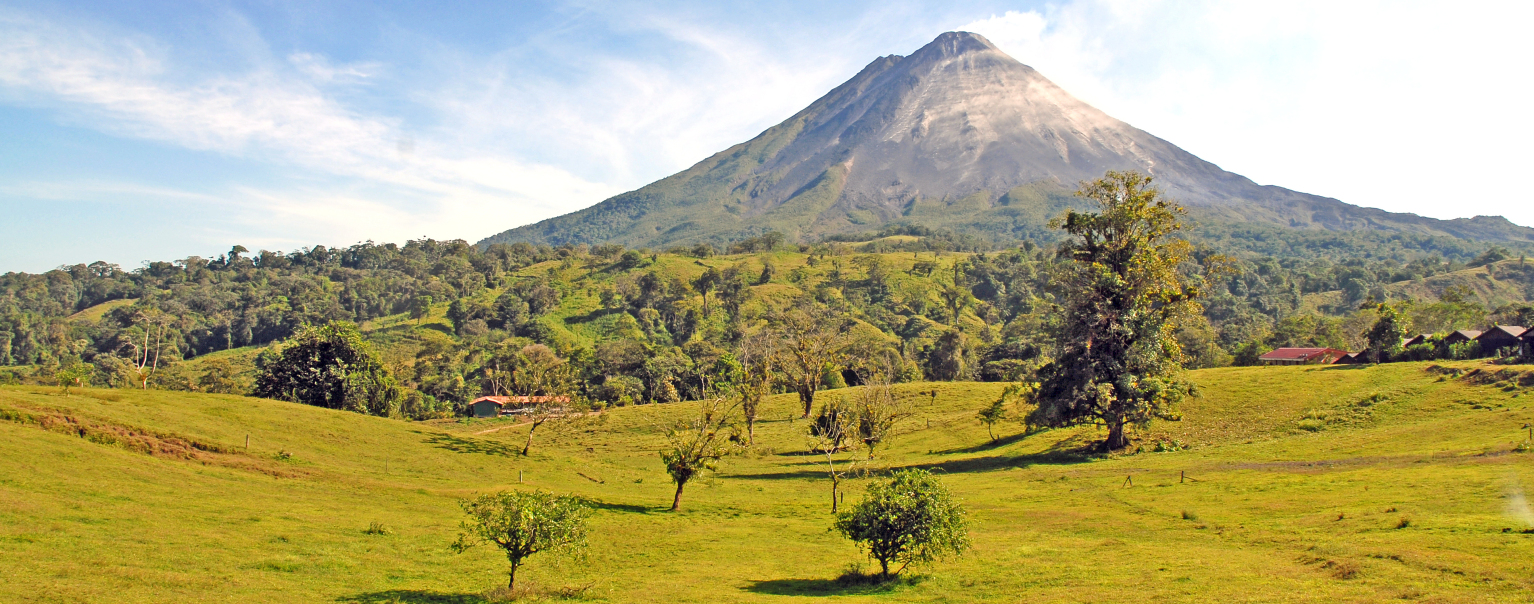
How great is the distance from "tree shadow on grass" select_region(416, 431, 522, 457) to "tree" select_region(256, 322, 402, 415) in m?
17.2

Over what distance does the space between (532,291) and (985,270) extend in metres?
106

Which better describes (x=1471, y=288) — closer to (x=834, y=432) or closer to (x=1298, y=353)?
(x=1298, y=353)

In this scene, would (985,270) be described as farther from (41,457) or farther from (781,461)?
(41,457)

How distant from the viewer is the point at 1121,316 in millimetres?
43812

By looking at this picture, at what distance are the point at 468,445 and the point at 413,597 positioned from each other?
3263cm

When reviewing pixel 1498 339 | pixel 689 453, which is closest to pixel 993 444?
pixel 689 453

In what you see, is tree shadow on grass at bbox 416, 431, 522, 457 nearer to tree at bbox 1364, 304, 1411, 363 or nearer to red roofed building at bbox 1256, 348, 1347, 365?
tree at bbox 1364, 304, 1411, 363

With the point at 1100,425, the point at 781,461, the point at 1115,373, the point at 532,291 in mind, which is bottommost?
the point at 781,461

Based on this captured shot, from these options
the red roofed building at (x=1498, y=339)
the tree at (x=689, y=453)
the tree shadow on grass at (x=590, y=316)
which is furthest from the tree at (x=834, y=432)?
the tree shadow on grass at (x=590, y=316)

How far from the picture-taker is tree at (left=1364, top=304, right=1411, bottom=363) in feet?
209

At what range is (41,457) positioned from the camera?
2983 cm

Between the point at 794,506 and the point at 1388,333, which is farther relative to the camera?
the point at 1388,333

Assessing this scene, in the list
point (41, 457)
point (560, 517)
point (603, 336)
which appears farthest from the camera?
point (603, 336)

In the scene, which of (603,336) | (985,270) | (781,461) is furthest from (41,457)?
(985,270)
